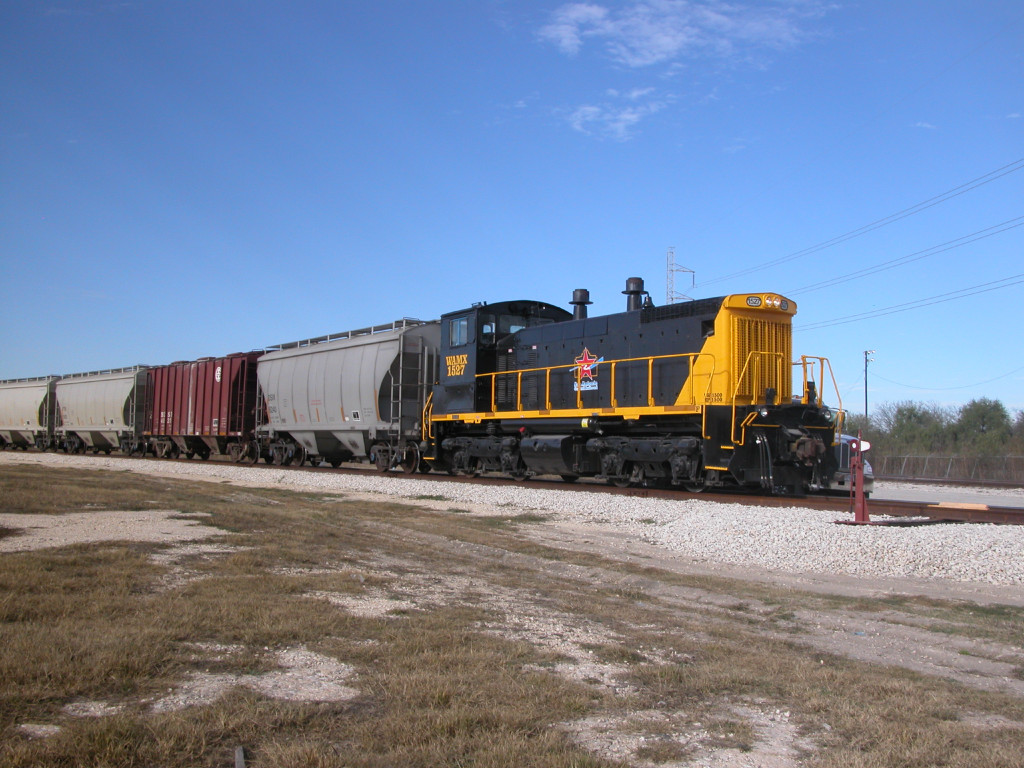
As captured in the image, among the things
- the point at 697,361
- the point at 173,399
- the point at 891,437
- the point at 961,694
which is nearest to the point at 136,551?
the point at 961,694

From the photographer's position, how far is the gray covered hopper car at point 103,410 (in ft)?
115

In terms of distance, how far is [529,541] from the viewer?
34.0 feet

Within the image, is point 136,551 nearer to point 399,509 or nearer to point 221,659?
point 221,659

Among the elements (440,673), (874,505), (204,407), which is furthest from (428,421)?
(440,673)

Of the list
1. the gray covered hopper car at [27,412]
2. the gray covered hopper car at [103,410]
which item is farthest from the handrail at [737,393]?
the gray covered hopper car at [27,412]

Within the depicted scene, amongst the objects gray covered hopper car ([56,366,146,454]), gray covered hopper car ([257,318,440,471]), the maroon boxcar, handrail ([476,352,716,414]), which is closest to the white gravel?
handrail ([476,352,716,414])

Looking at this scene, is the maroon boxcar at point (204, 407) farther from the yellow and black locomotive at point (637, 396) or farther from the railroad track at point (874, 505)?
the railroad track at point (874, 505)

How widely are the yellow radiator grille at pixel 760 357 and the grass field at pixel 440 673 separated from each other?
6984mm

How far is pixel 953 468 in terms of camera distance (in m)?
34.3

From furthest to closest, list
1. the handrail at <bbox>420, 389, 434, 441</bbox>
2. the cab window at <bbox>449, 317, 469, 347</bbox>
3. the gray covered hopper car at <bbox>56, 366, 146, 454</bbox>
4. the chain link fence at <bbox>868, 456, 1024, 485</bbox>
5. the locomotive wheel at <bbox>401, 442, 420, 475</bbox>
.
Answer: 1. the gray covered hopper car at <bbox>56, 366, 146, 454</bbox>
2. the chain link fence at <bbox>868, 456, 1024, 485</bbox>
3. the locomotive wheel at <bbox>401, 442, 420, 475</bbox>
4. the handrail at <bbox>420, 389, 434, 441</bbox>
5. the cab window at <bbox>449, 317, 469, 347</bbox>

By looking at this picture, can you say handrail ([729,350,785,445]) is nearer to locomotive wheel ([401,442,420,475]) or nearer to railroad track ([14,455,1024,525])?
railroad track ([14,455,1024,525])

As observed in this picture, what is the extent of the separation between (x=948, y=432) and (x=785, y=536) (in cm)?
4472

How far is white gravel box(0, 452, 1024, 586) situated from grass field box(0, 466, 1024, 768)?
5.32 feet

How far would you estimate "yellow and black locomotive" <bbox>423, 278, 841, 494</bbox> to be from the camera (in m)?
14.0
